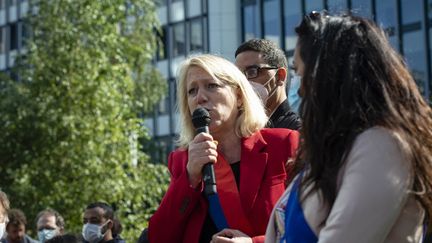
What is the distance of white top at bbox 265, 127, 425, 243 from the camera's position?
324cm

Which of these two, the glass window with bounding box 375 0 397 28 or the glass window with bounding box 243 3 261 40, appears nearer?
the glass window with bounding box 375 0 397 28

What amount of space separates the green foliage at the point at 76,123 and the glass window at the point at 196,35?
20.8m

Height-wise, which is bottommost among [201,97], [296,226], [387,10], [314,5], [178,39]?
[296,226]

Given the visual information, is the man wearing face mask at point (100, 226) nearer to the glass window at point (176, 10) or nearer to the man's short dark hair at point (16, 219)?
the man's short dark hair at point (16, 219)

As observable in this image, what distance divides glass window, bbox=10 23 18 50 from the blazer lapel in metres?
48.4

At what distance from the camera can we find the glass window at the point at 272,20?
4059 cm

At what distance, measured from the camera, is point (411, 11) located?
35.9 metres

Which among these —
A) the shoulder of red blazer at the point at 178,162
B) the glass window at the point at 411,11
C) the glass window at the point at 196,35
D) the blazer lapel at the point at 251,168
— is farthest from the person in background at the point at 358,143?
the glass window at the point at 196,35

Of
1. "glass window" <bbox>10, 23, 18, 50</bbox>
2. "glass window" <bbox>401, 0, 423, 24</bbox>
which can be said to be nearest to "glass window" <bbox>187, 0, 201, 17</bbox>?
"glass window" <bbox>10, 23, 18, 50</bbox>

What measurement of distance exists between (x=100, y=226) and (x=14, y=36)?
141 feet

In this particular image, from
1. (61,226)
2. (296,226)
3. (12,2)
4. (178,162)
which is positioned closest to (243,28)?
(12,2)

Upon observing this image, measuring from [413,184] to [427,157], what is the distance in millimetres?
110

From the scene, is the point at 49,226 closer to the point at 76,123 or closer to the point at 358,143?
the point at 76,123

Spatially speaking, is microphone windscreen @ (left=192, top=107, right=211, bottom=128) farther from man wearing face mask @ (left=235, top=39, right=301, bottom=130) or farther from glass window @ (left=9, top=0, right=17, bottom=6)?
glass window @ (left=9, top=0, right=17, bottom=6)
